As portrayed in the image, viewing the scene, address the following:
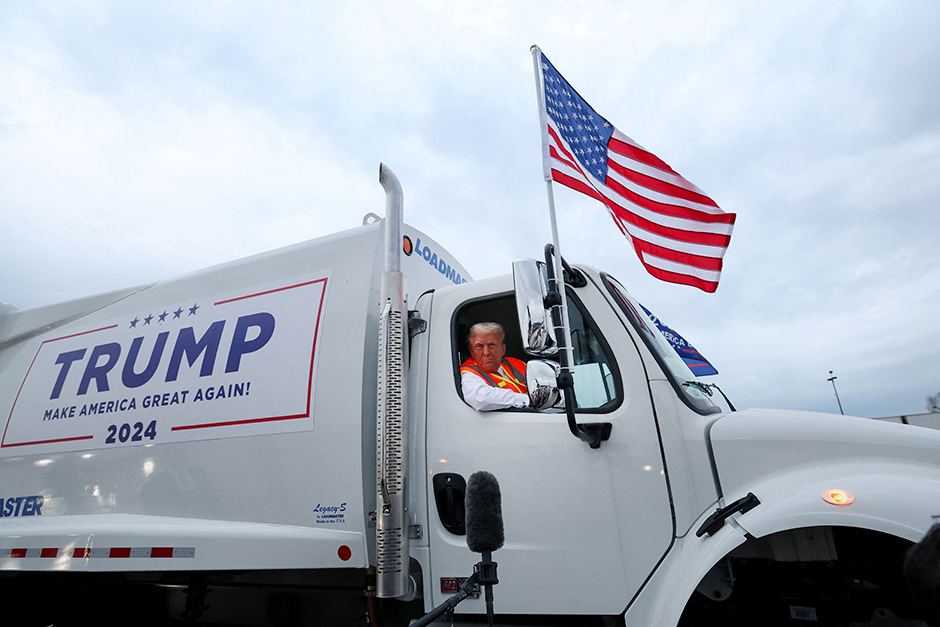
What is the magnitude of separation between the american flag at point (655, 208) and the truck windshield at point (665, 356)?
1.77 feet

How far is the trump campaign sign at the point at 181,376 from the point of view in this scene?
308 centimetres

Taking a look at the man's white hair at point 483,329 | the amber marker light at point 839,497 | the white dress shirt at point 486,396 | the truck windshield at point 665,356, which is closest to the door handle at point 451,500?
the white dress shirt at point 486,396

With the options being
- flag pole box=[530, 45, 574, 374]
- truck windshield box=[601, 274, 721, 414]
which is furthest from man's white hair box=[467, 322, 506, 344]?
truck windshield box=[601, 274, 721, 414]

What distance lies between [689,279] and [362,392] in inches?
83.8

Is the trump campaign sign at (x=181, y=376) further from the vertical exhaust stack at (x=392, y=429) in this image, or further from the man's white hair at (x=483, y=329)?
the man's white hair at (x=483, y=329)

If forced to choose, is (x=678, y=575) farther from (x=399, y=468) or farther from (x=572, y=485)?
(x=399, y=468)

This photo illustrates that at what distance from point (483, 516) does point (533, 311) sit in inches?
33.0

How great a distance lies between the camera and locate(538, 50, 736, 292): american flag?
332 centimetres

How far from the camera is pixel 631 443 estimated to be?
2402mm

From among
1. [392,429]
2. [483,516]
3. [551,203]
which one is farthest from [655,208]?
[483,516]

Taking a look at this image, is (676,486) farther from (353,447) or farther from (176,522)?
(176,522)

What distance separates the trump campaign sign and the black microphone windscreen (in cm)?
125

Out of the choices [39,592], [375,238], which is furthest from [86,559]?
[375,238]

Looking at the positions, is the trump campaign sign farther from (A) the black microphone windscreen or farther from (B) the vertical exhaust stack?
(A) the black microphone windscreen
